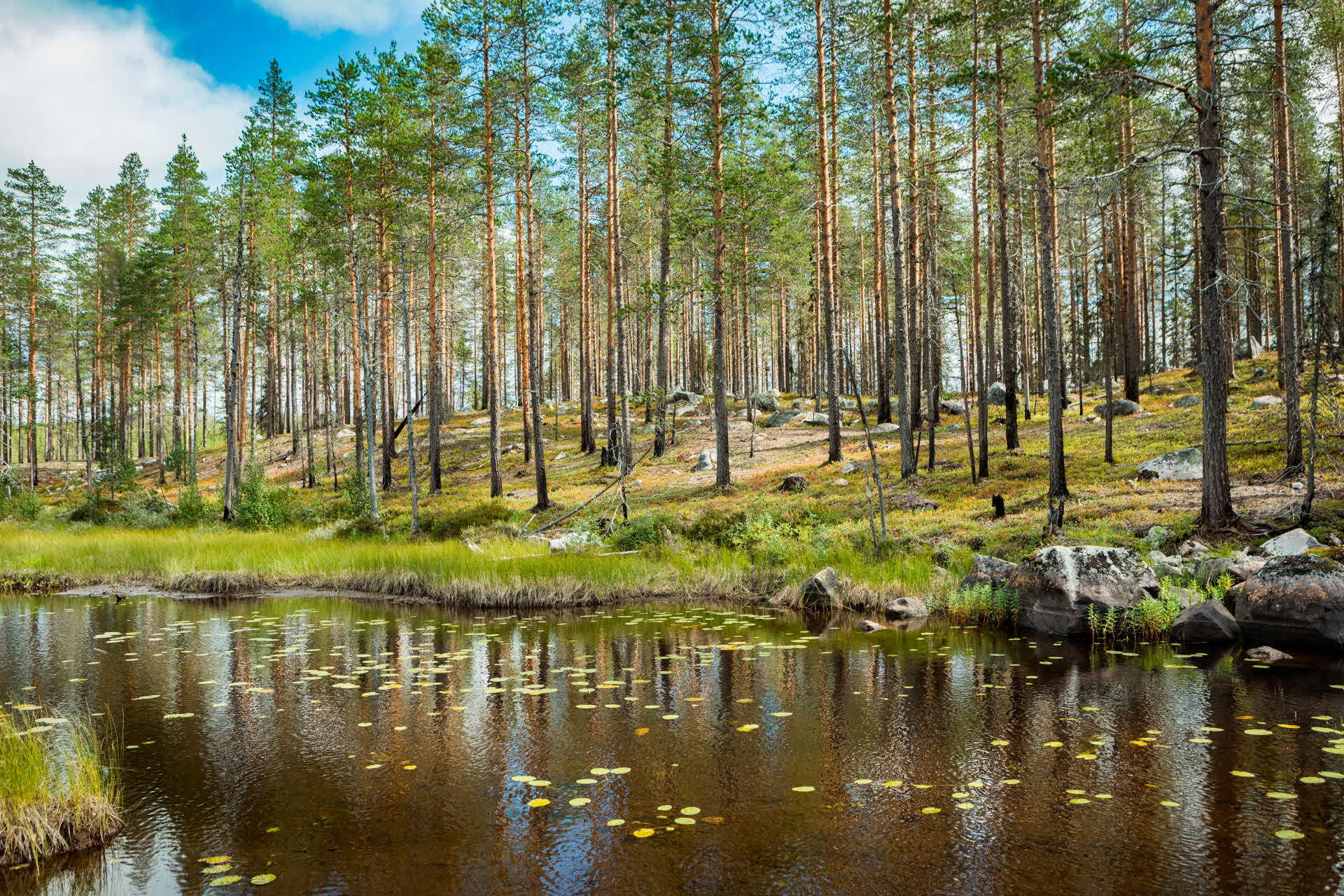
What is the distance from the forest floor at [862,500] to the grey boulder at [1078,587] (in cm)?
198

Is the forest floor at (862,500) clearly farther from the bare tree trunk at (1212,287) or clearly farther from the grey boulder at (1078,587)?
the grey boulder at (1078,587)

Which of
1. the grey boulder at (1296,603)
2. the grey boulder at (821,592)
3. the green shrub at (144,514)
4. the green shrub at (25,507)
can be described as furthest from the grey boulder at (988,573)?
the green shrub at (25,507)

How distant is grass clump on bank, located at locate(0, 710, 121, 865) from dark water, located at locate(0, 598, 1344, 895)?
0.68 ft

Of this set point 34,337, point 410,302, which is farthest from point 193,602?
point 34,337

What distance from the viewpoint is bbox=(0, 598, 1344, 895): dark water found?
3.92 meters

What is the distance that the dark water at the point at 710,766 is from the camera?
392 centimetres

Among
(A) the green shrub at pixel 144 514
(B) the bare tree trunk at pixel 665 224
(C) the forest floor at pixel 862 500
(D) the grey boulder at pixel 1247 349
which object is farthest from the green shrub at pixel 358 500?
(D) the grey boulder at pixel 1247 349

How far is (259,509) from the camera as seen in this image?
22953 millimetres

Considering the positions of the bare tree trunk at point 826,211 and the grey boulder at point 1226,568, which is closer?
the grey boulder at point 1226,568

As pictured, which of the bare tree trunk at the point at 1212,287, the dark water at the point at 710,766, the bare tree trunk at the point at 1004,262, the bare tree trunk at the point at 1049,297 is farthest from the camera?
the bare tree trunk at the point at 1004,262

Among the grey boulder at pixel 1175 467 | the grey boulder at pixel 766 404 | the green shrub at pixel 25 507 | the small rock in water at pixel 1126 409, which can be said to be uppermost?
the grey boulder at pixel 766 404

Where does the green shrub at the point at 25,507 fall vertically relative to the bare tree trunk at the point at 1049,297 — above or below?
below

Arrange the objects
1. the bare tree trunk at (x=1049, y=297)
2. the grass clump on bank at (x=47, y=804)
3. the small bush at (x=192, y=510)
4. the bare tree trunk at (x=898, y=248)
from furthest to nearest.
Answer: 1. the small bush at (x=192, y=510)
2. the bare tree trunk at (x=898, y=248)
3. the bare tree trunk at (x=1049, y=297)
4. the grass clump on bank at (x=47, y=804)

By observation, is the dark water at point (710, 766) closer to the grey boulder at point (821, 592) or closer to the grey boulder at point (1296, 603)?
the grey boulder at point (1296, 603)
